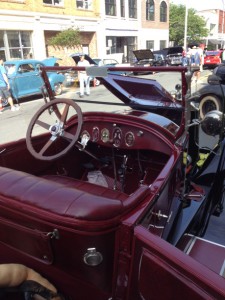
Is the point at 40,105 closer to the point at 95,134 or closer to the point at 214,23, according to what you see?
the point at 95,134

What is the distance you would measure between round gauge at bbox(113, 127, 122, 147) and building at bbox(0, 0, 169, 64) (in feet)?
51.9

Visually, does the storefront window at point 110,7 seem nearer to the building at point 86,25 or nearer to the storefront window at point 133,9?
the building at point 86,25

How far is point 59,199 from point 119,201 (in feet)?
0.95

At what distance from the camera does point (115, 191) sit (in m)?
2.59

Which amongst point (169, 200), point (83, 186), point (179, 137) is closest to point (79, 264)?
point (169, 200)

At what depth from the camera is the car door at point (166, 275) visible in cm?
116

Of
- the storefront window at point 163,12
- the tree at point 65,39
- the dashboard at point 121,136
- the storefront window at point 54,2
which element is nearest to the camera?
the dashboard at point 121,136

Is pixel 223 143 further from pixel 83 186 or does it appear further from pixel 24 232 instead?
pixel 24 232

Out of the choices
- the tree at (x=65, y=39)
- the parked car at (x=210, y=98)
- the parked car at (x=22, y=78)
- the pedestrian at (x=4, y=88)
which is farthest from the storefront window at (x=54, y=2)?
the parked car at (x=210, y=98)

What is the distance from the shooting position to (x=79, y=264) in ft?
5.01

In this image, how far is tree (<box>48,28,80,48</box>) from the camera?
18.7 meters

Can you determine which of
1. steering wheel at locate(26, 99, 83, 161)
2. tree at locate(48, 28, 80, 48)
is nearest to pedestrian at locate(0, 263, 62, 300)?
steering wheel at locate(26, 99, 83, 161)

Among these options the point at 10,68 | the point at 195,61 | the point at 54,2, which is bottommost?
the point at 10,68

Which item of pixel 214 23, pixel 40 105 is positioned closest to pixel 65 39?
pixel 40 105
